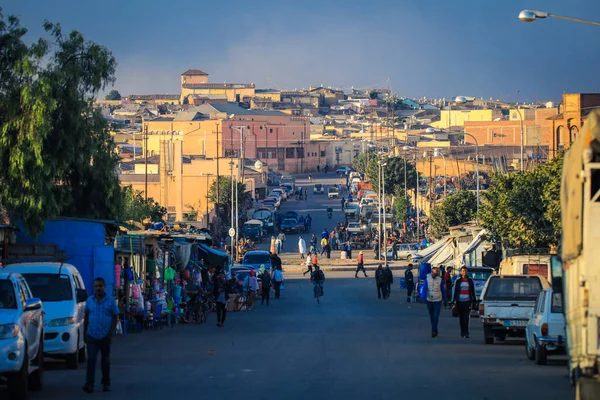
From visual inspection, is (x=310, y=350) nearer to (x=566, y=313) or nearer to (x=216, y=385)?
(x=216, y=385)

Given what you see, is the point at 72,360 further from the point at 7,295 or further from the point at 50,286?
the point at 7,295

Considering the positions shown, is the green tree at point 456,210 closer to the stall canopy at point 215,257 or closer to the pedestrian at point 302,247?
the pedestrian at point 302,247

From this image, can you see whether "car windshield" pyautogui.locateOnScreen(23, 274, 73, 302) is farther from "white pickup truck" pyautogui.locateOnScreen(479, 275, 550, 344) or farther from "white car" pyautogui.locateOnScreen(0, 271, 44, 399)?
"white pickup truck" pyautogui.locateOnScreen(479, 275, 550, 344)

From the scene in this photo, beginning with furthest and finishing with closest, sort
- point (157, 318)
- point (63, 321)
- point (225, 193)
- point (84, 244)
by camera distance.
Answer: point (225, 193), point (157, 318), point (84, 244), point (63, 321)

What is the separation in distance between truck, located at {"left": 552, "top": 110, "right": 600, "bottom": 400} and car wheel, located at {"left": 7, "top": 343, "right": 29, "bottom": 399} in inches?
278

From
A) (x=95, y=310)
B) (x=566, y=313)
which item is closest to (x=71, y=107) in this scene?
(x=95, y=310)

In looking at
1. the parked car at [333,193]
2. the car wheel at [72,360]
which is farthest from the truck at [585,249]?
the parked car at [333,193]

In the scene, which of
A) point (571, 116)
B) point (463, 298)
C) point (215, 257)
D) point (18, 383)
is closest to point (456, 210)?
point (571, 116)

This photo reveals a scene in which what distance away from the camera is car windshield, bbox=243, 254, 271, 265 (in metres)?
55.4

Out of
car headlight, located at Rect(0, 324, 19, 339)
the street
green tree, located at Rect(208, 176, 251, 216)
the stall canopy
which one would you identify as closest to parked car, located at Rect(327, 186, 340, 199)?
green tree, located at Rect(208, 176, 251, 216)

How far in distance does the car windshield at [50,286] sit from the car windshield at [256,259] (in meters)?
35.3

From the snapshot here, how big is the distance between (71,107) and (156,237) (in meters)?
4.81

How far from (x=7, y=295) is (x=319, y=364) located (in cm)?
621

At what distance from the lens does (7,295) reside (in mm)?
15781
